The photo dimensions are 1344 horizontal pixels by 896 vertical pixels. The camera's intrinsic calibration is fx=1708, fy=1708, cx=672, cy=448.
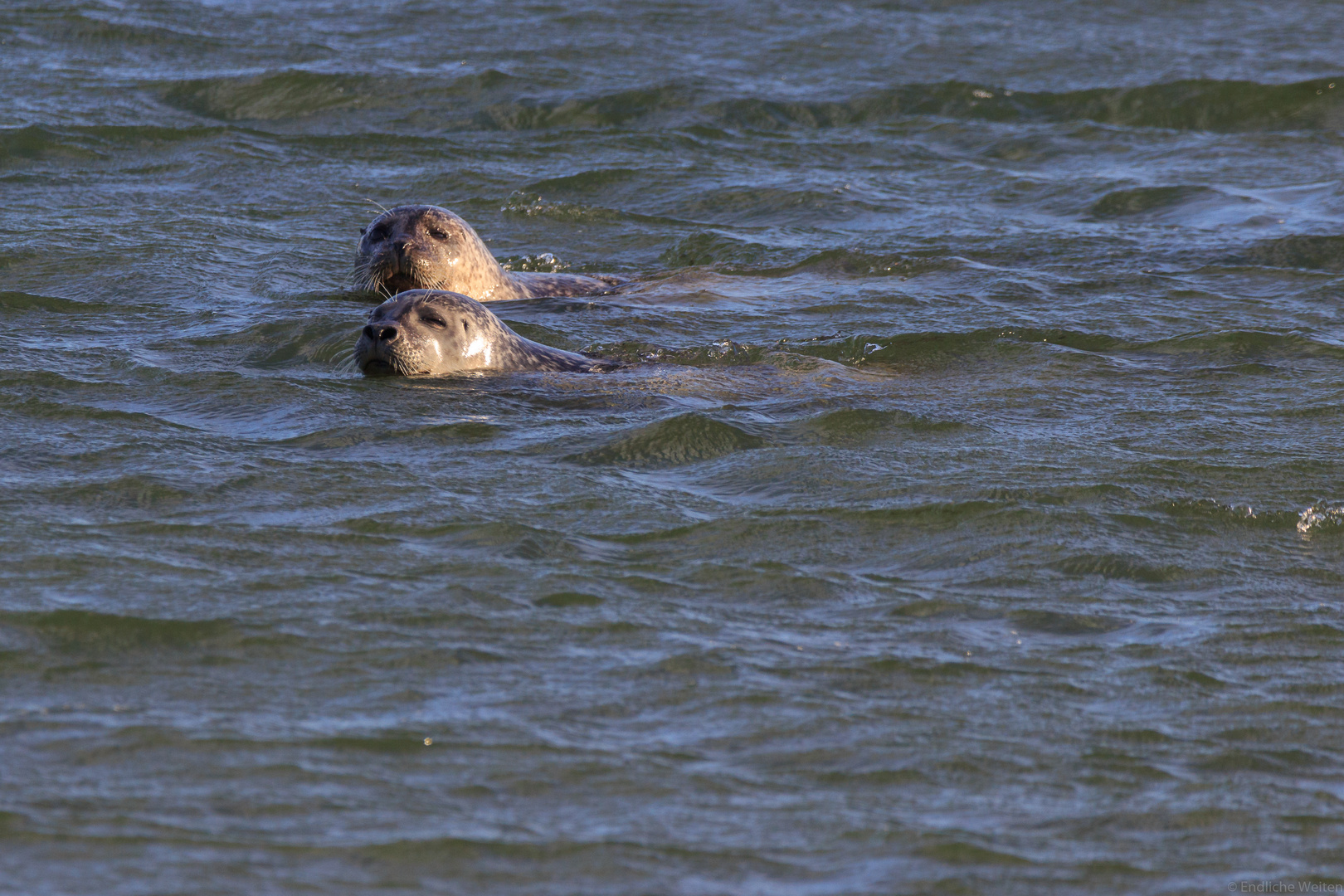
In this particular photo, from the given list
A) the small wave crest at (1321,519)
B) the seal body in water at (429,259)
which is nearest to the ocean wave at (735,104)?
the seal body in water at (429,259)

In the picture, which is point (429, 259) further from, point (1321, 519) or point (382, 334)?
point (1321, 519)

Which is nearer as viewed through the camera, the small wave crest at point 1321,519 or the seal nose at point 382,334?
the small wave crest at point 1321,519

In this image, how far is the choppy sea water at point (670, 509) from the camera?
13.1 feet

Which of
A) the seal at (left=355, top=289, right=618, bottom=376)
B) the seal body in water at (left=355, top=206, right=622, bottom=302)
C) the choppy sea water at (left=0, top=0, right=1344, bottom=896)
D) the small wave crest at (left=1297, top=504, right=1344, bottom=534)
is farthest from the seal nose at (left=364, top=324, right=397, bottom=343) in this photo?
the small wave crest at (left=1297, top=504, right=1344, bottom=534)

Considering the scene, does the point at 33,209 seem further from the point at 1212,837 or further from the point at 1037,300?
the point at 1212,837

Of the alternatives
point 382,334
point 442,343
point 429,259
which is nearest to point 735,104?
point 429,259

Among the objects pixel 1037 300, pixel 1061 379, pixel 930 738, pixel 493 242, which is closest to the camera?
pixel 930 738

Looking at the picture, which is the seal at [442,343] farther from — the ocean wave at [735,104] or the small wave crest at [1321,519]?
the ocean wave at [735,104]

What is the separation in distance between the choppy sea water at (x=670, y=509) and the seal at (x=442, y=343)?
172 mm

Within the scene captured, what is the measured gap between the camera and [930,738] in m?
4.45

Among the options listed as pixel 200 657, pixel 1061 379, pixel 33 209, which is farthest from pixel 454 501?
pixel 33 209

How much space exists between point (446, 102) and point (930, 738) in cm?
979

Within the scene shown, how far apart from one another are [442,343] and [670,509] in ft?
7.16

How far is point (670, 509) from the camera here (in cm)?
605
